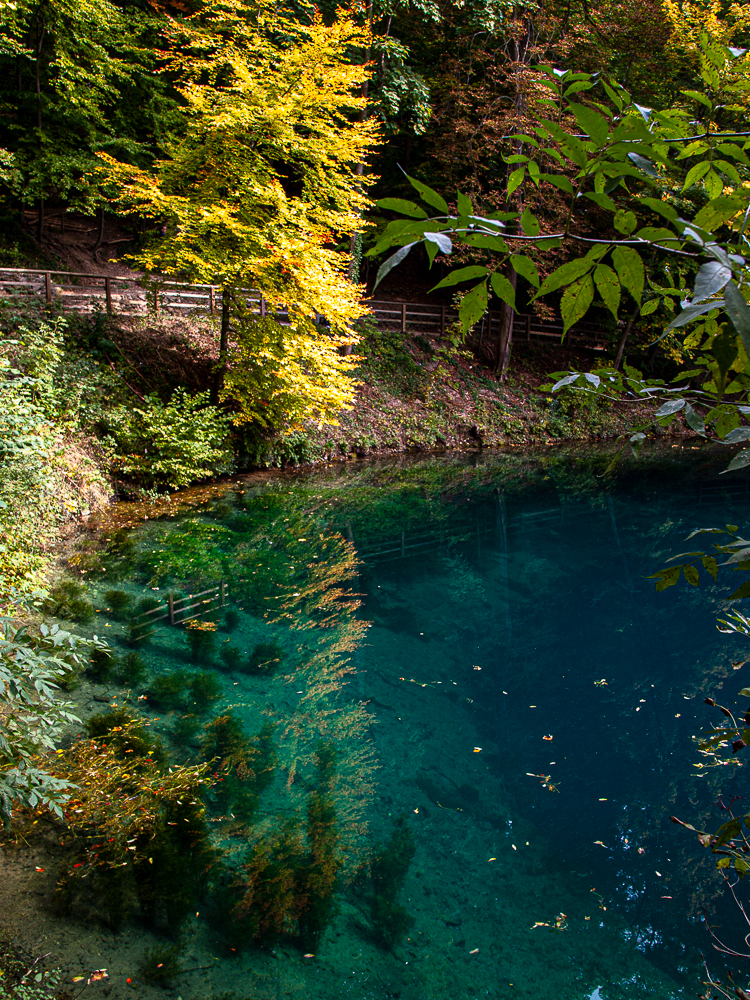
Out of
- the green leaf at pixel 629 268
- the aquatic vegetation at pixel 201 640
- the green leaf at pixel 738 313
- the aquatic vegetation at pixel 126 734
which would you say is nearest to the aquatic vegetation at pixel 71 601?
the aquatic vegetation at pixel 201 640

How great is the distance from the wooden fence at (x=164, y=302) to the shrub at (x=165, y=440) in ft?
8.47

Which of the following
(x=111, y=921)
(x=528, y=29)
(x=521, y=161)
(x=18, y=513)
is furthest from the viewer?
(x=528, y=29)

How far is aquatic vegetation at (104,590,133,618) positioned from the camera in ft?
23.3

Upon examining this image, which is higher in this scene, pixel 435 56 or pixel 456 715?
pixel 435 56

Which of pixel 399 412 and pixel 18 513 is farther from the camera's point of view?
pixel 399 412

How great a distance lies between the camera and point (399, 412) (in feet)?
57.3

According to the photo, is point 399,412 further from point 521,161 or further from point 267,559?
point 521,161

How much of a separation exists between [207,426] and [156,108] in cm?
1135

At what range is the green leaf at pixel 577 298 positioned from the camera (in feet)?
3.60

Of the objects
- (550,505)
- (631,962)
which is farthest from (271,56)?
(631,962)

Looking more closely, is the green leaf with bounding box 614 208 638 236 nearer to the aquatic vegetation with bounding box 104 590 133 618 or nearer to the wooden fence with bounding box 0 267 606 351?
the aquatic vegetation with bounding box 104 590 133 618

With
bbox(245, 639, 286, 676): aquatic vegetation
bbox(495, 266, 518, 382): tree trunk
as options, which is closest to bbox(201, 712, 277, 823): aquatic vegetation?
bbox(245, 639, 286, 676): aquatic vegetation

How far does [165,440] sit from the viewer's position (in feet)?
35.5

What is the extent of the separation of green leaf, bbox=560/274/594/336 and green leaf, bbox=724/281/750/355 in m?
0.41
